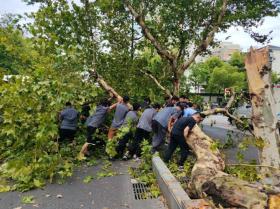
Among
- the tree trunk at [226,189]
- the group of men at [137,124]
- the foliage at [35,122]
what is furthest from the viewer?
the group of men at [137,124]

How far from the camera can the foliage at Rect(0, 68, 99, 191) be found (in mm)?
7996

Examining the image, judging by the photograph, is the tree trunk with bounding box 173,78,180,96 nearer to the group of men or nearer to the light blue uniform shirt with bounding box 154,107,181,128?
the group of men

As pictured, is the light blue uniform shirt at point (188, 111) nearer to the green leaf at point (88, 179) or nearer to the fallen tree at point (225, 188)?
the fallen tree at point (225, 188)

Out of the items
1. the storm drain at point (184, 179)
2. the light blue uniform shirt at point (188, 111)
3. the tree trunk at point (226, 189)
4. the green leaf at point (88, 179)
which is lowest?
the green leaf at point (88, 179)

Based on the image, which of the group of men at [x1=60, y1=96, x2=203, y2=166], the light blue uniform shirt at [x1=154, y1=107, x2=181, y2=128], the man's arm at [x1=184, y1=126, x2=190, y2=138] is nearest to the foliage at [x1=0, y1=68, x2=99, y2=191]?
the group of men at [x1=60, y1=96, x2=203, y2=166]

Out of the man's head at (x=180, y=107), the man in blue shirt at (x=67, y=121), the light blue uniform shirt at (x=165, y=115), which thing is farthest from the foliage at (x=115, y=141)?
the man's head at (x=180, y=107)

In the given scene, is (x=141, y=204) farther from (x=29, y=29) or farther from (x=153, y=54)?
(x=153, y=54)

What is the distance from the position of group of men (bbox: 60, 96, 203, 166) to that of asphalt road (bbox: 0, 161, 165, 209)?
157 cm

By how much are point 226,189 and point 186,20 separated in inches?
415

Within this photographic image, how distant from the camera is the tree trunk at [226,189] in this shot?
478 centimetres

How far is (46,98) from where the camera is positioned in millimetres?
8312

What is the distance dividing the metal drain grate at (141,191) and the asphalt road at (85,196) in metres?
0.09

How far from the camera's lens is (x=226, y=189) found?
5141mm

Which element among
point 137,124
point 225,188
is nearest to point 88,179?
point 137,124
